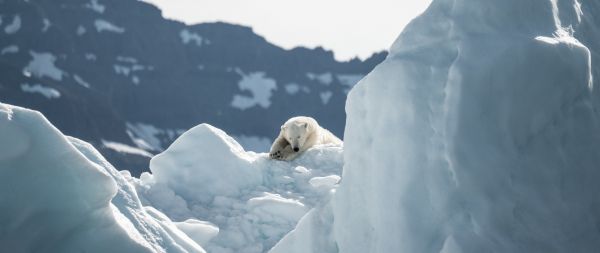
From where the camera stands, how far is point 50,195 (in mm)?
2496

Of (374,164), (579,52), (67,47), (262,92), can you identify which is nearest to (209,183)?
(374,164)

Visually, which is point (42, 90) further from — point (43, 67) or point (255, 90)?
point (255, 90)

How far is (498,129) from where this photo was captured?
3.06 m

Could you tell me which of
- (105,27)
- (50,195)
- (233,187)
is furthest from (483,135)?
(105,27)

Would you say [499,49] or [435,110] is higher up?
[499,49]

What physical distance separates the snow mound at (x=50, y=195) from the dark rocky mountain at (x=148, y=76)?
49.0m

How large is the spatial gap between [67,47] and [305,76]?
101 ft

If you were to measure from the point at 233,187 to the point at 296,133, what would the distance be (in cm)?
159

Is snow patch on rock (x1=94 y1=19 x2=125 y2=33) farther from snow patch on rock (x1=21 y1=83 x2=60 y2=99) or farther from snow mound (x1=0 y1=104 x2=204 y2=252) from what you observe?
snow mound (x1=0 y1=104 x2=204 y2=252)

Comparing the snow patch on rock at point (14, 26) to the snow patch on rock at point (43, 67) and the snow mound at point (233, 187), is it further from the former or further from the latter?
the snow mound at point (233, 187)

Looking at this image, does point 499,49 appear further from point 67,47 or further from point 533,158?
point 67,47

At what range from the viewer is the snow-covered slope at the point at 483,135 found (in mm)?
3031

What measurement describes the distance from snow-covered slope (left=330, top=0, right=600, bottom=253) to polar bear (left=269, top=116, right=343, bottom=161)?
4.76 metres

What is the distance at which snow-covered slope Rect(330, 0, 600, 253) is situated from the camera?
303 cm
